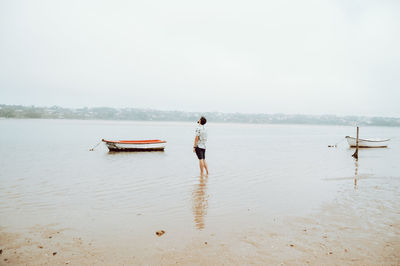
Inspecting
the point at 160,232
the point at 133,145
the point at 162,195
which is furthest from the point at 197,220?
the point at 133,145

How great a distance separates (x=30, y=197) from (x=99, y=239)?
4.47 m

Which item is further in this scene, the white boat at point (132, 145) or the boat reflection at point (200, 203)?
the white boat at point (132, 145)

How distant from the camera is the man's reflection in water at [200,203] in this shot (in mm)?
7202

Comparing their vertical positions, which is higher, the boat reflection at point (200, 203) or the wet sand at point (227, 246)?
the wet sand at point (227, 246)

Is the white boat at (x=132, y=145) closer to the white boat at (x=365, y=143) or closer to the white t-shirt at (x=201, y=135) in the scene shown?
the white t-shirt at (x=201, y=135)

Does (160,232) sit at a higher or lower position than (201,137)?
lower

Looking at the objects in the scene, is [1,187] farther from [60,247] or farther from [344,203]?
[344,203]

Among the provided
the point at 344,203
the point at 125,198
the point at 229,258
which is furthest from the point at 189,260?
the point at 344,203

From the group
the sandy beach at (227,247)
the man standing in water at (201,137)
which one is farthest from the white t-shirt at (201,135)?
the sandy beach at (227,247)

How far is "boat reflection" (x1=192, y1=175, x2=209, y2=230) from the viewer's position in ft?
23.6

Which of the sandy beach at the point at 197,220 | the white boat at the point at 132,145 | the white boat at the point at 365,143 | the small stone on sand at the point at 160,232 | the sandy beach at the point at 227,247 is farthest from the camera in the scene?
the white boat at the point at 365,143

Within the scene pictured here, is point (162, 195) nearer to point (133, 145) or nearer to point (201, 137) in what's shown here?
point (201, 137)

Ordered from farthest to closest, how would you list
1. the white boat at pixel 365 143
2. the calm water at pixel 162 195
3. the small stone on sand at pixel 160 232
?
the white boat at pixel 365 143
the calm water at pixel 162 195
the small stone on sand at pixel 160 232

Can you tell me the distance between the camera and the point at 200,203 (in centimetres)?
885
